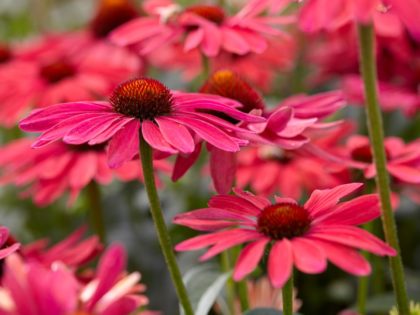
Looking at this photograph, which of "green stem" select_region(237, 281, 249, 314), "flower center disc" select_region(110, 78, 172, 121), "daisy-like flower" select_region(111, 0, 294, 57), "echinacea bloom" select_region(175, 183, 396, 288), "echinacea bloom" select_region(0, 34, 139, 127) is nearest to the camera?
"echinacea bloom" select_region(175, 183, 396, 288)

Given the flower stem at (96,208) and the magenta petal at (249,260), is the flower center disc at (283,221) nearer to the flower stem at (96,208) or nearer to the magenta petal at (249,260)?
the magenta petal at (249,260)

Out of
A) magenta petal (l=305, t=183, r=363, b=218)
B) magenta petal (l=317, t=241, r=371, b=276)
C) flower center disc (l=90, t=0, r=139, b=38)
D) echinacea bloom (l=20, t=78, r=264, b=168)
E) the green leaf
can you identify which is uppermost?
flower center disc (l=90, t=0, r=139, b=38)

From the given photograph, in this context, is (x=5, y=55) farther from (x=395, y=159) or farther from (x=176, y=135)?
(x=176, y=135)

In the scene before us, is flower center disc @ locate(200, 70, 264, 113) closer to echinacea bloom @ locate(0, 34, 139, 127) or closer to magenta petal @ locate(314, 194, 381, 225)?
magenta petal @ locate(314, 194, 381, 225)

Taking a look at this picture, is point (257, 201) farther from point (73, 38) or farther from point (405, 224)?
point (73, 38)

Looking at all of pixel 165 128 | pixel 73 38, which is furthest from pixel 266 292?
pixel 73 38

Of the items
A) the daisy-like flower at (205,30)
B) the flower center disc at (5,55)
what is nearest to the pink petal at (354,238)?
the daisy-like flower at (205,30)

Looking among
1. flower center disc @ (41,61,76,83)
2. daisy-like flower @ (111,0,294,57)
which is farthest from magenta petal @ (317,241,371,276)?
flower center disc @ (41,61,76,83)
